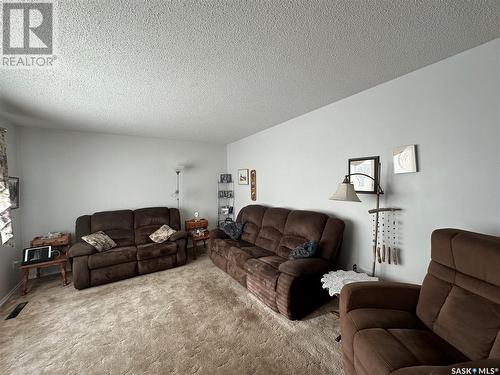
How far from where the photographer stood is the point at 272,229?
129 inches

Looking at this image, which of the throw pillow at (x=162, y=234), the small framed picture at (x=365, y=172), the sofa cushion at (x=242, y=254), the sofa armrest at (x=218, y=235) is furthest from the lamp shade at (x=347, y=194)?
the throw pillow at (x=162, y=234)

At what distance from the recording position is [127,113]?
112 inches

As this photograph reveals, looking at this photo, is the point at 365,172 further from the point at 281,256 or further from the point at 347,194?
the point at 281,256

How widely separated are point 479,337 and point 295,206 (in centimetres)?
235

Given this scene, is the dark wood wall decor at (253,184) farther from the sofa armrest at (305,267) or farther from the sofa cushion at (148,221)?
the sofa armrest at (305,267)

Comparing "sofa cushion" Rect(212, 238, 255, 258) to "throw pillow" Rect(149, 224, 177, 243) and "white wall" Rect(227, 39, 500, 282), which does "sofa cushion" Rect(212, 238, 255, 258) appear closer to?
"throw pillow" Rect(149, 224, 177, 243)


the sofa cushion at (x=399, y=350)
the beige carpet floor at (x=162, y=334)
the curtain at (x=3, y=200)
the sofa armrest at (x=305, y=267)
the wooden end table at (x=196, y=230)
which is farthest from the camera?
the wooden end table at (x=196, y=230)

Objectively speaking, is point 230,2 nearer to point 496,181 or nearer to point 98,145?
point 496,181

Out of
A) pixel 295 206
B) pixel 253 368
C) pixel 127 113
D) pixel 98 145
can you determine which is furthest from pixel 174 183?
pixel 253 368

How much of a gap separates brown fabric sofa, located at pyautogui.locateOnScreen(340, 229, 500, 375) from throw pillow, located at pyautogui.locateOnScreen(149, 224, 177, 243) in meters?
3.16

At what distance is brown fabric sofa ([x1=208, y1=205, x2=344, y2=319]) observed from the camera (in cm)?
216

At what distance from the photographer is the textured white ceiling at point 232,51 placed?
1.20 meters

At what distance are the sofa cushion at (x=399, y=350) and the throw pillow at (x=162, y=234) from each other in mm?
3340

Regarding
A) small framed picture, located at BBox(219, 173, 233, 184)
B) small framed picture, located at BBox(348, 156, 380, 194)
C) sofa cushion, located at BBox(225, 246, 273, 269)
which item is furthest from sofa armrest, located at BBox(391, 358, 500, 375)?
small framed picture, located at BBox(219, 173, 233, 184)
